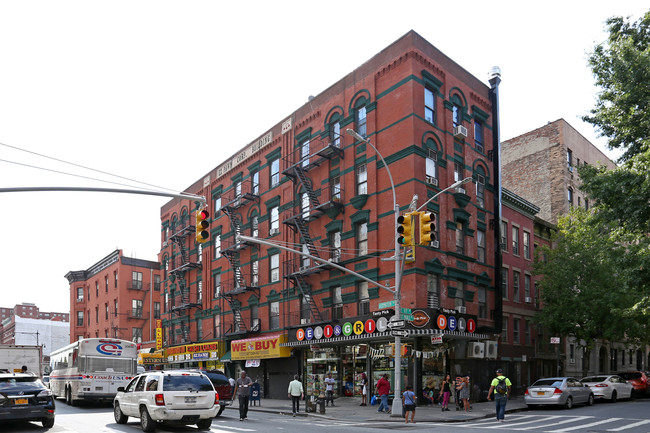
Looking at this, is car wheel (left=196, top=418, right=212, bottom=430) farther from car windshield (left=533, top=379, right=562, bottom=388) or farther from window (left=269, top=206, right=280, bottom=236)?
window (left=269, top=206, right=280, bottom=236)

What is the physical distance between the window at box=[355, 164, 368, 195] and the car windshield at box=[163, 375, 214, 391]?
17101mm

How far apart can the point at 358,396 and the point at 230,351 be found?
44.2ft

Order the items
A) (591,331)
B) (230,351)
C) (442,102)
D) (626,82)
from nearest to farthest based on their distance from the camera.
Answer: (626,82) < (442,102) < (591,331) < (230,351)

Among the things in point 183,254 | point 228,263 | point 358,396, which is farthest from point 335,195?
point 183,254

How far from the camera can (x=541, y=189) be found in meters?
48.1

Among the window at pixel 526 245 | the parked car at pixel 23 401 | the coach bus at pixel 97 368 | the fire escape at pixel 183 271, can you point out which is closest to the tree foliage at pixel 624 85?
the window at pixel 526 245

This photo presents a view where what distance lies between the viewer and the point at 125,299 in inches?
2645

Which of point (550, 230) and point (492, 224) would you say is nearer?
point (492, 224)

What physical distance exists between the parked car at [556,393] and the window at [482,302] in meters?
7.16

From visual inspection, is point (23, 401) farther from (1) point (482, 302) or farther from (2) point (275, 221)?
(1) point (482, 302)

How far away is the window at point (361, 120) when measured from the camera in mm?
32906

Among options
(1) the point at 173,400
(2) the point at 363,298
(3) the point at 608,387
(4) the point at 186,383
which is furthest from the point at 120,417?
(3) the point at 608,387

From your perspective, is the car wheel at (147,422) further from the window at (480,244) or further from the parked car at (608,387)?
the window at (480,244)

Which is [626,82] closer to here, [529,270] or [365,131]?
[365,131]
